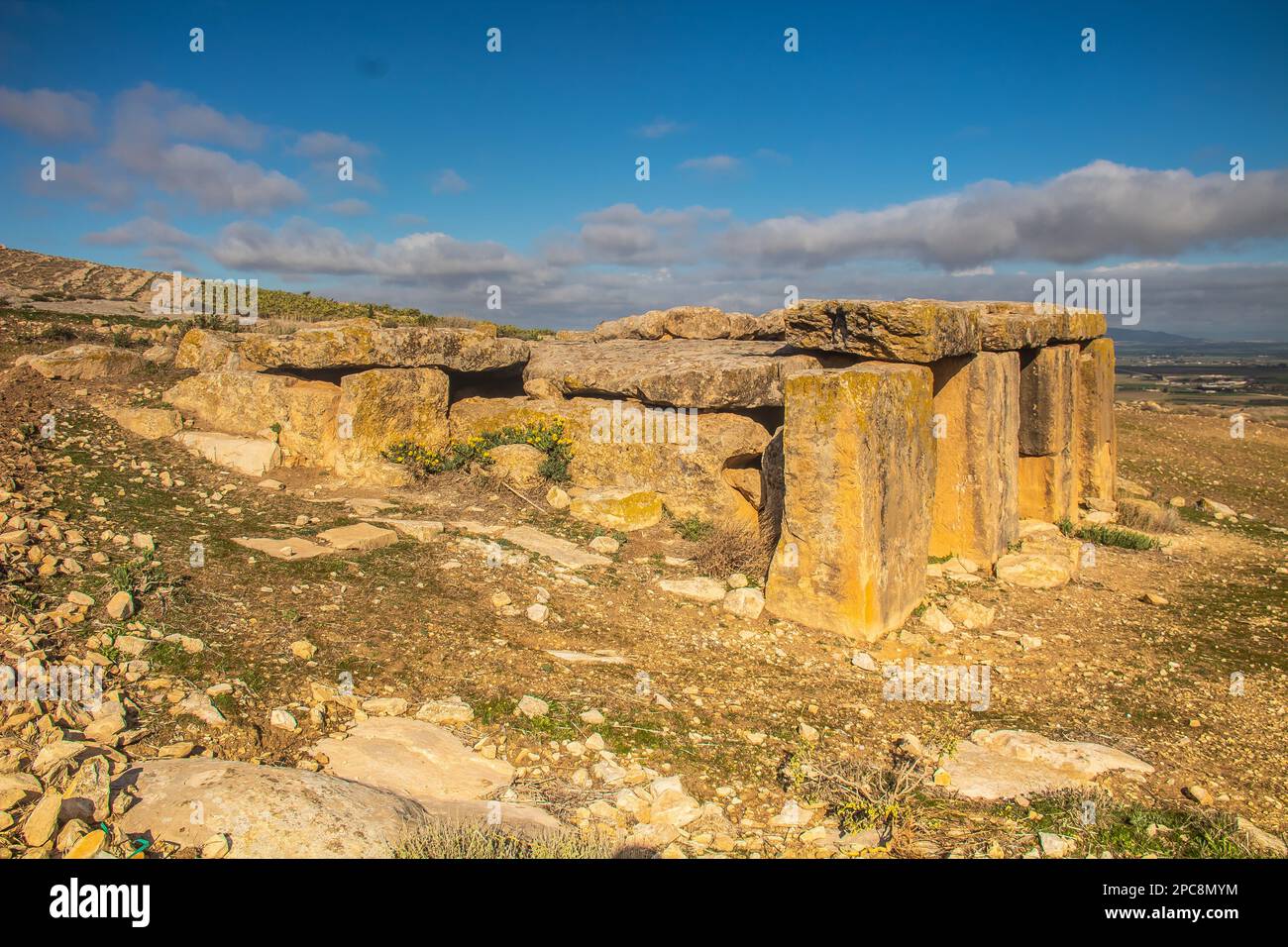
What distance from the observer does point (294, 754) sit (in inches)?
147

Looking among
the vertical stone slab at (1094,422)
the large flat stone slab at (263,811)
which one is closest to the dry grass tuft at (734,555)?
the large flat stone slab at (263,811)

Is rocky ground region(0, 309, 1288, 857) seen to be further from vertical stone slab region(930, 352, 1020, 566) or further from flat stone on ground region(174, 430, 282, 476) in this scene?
vertical stone slab region(930, 352, 1020, 566)

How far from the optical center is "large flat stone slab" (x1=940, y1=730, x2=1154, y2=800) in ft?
13.4

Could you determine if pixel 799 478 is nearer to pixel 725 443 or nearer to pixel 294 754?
pixel 725 443

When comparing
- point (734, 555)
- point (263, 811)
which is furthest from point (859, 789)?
point (734, 555)

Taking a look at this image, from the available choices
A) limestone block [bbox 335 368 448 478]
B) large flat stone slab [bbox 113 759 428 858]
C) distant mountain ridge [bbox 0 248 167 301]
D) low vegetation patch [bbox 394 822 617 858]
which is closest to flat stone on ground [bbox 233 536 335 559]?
limestone block [bbox 335 368 448 478]

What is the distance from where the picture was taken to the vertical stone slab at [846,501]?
18.7 ft

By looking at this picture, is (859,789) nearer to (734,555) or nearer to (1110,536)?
(734,555)

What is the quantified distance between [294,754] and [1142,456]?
45.8 feet

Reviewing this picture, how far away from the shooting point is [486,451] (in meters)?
8.81

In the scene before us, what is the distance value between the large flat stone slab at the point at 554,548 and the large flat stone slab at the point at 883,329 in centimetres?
267

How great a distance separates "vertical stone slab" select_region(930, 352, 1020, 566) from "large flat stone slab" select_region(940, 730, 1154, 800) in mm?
3195
